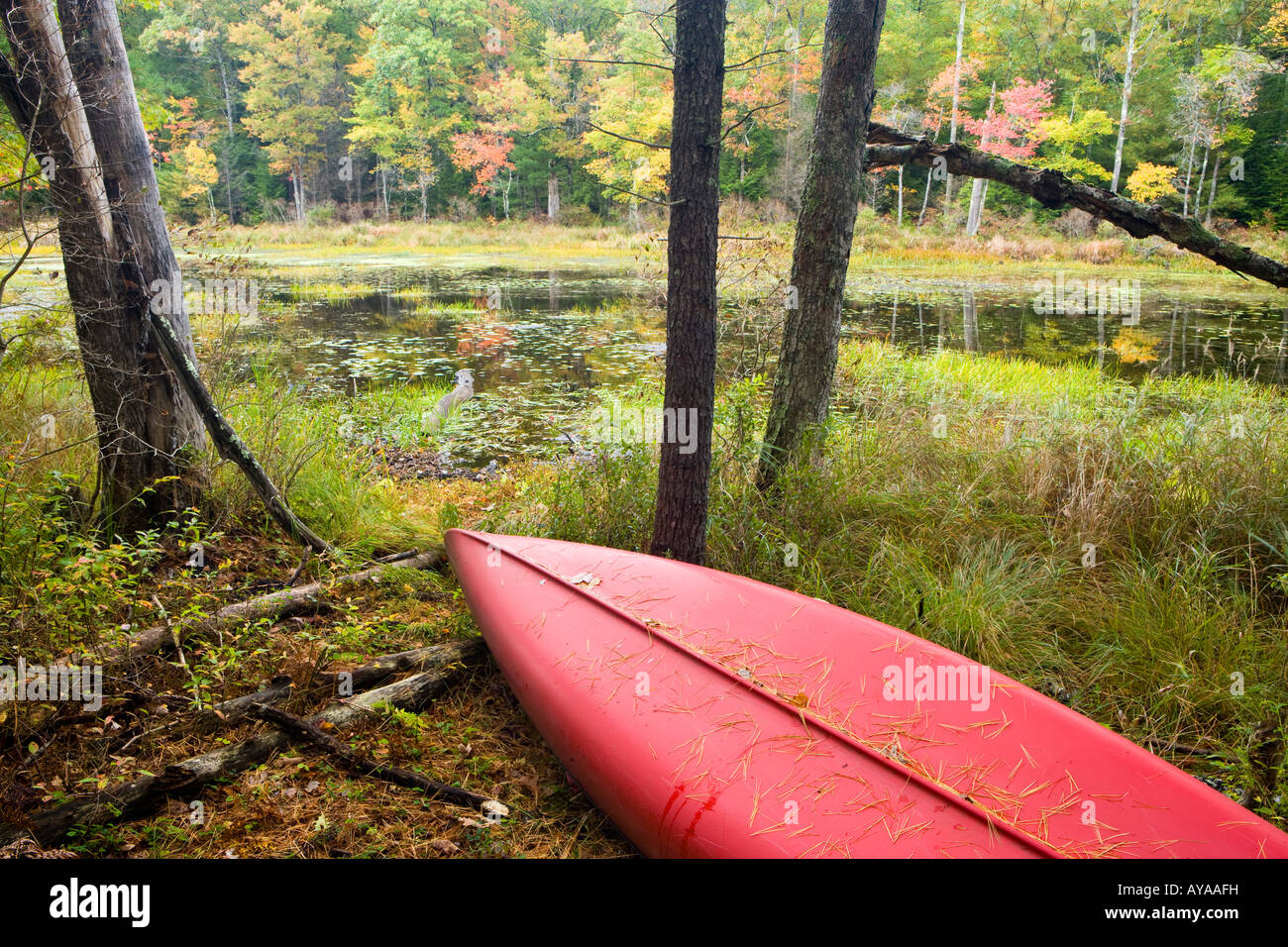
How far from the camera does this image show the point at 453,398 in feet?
25.7

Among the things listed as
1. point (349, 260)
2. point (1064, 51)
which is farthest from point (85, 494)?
point (1064, 51)

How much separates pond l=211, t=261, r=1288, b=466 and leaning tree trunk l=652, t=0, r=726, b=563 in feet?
9.16

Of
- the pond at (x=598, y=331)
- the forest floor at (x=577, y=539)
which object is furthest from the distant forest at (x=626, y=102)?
the forest floor at (x=577, y=539)

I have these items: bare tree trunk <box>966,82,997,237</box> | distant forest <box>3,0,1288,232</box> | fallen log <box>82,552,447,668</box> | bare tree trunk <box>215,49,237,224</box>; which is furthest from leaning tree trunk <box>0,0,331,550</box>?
bare tree trunk <box>215,49,237,224</box>

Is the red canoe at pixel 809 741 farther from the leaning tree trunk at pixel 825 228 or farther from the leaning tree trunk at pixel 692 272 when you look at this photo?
the leaning tree trunk at pixel 825 228

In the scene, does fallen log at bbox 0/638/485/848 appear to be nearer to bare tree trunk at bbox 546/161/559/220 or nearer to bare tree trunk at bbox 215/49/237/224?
bare tree trunk at bbox 546/161/559/220

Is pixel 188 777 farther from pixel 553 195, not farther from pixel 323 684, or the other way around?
pixel 553 195

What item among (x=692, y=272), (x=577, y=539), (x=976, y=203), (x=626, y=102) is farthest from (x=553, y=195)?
(x=692, y=272)

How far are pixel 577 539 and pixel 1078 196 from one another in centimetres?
341

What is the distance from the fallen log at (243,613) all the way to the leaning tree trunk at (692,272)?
1.54 meters

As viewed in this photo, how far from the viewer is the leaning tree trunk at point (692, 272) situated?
2.96 meters

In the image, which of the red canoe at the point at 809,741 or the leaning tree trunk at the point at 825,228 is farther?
the leaning tree trunk at the point at 825,228

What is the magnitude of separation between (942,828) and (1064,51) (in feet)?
109
